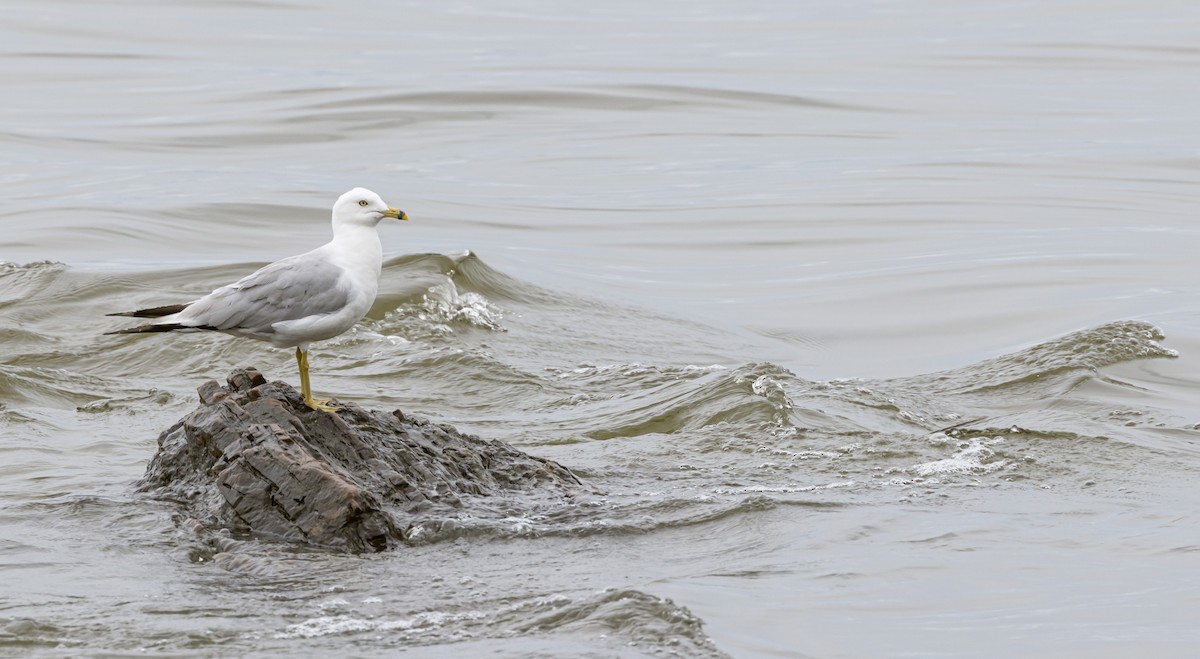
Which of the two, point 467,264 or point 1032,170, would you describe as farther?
point 1032,170

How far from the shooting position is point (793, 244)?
1689 centimetres

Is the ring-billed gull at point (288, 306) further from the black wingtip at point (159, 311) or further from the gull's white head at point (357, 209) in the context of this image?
the gull's white head at point (357, 209)

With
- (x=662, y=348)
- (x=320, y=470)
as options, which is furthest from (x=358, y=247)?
(x=662, y=348)

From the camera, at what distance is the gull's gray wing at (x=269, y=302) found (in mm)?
7059

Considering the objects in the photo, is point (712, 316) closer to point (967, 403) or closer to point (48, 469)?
point (967, 403)

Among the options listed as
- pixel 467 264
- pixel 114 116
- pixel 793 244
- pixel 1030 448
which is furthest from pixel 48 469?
pixel 114 116

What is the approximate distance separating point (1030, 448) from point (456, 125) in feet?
56.1

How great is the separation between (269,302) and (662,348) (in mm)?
5007

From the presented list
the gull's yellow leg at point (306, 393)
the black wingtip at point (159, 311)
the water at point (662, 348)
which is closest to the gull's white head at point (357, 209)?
the gull's yellow leg at point (306, 393)

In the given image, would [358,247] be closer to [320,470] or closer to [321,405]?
[321,405]

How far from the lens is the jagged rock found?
6211mm

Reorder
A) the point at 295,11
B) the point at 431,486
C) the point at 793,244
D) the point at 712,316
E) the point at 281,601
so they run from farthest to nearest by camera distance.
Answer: the point at 295,11, the point at 793,244, the point at 712,316, the point at 431,486, the point at 281,601

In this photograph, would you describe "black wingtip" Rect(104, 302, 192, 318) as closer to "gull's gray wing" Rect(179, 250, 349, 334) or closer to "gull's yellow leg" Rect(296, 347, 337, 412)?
"gull's gray wing" Rect(179, 250, 349, 334)

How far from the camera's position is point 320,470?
6199mm
